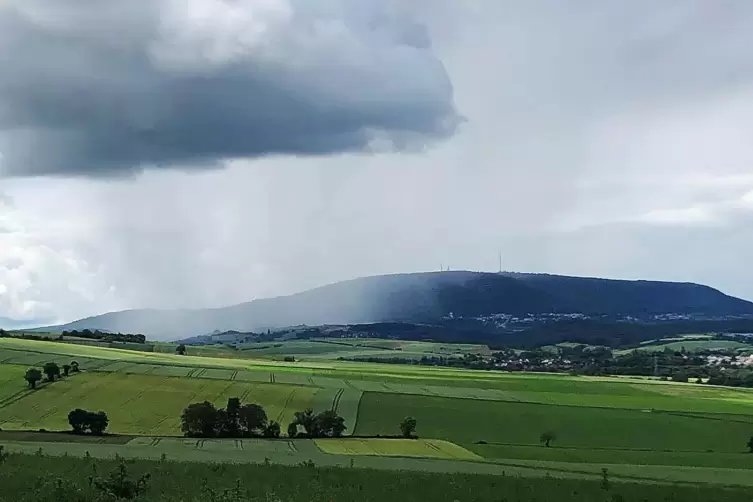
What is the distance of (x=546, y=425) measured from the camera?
9250 cm

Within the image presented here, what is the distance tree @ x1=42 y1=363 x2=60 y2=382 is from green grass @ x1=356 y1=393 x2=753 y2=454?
42.4 metres

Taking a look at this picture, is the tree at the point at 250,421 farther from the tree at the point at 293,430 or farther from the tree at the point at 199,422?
the tree at the point at 199,422

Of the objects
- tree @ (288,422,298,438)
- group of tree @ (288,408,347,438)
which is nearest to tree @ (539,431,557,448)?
group of tree @ (288,408,347,438)

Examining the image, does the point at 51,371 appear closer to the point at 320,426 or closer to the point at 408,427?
the point at 320,426

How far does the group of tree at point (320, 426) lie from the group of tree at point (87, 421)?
18.8 metres

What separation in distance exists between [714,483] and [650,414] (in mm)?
54391

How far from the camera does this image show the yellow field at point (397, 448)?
209ft

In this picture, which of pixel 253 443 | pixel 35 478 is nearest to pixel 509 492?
pixel 35 478

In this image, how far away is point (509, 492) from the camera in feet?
132

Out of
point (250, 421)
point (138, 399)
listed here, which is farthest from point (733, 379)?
point (138, 399)

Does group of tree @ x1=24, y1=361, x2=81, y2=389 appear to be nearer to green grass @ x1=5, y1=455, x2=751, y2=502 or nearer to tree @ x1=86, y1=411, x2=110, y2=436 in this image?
tree @ x1=86, y1=411, x2=110, y2=436

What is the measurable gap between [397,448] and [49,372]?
62.6m

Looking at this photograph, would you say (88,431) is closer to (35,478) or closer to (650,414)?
(35,478)

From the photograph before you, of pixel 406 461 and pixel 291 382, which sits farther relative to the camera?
pixel 291 382
